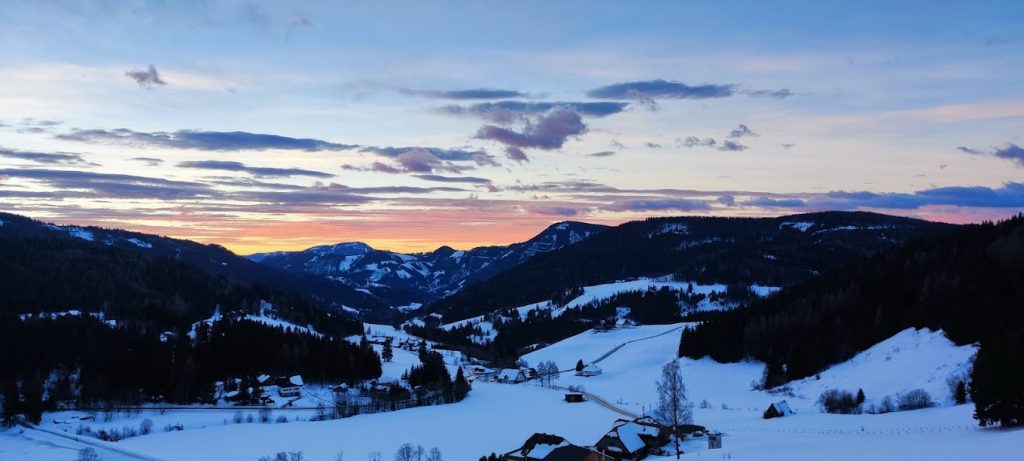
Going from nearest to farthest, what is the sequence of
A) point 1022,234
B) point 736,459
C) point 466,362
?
1. point 736,459
2. point 1022,234
3. point 466,362

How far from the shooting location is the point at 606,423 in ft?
203

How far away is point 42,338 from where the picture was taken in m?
88.4

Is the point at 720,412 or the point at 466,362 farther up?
the point at 720,412

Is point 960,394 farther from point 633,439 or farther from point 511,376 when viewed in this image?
point 511,376

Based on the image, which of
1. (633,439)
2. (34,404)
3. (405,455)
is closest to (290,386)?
(34,404)

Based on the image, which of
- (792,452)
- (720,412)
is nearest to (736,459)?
(792,452)

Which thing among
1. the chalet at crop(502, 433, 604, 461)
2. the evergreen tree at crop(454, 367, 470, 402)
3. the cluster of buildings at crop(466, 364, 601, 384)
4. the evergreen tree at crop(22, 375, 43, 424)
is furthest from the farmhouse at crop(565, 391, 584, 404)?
the evergreen tree at crop(22, 375, 43, 424)

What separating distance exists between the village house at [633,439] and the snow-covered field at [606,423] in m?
2.39

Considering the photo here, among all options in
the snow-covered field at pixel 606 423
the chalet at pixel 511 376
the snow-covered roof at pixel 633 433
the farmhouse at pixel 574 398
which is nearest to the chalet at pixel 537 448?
the snow-covered roof at pixel 633 433

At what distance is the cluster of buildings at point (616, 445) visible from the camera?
43.0 meters

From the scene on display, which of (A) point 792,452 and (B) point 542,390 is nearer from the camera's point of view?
(A) point 792,452

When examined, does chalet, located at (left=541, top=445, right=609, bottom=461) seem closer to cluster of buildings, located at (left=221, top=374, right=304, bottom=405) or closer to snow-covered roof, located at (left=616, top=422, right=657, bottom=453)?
snow-covered roof, located at (left=616, top=422, right=657, bottom=453)

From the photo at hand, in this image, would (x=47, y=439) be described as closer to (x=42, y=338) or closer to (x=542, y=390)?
(x=42, y=338)

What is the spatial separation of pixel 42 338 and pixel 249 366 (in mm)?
23002
